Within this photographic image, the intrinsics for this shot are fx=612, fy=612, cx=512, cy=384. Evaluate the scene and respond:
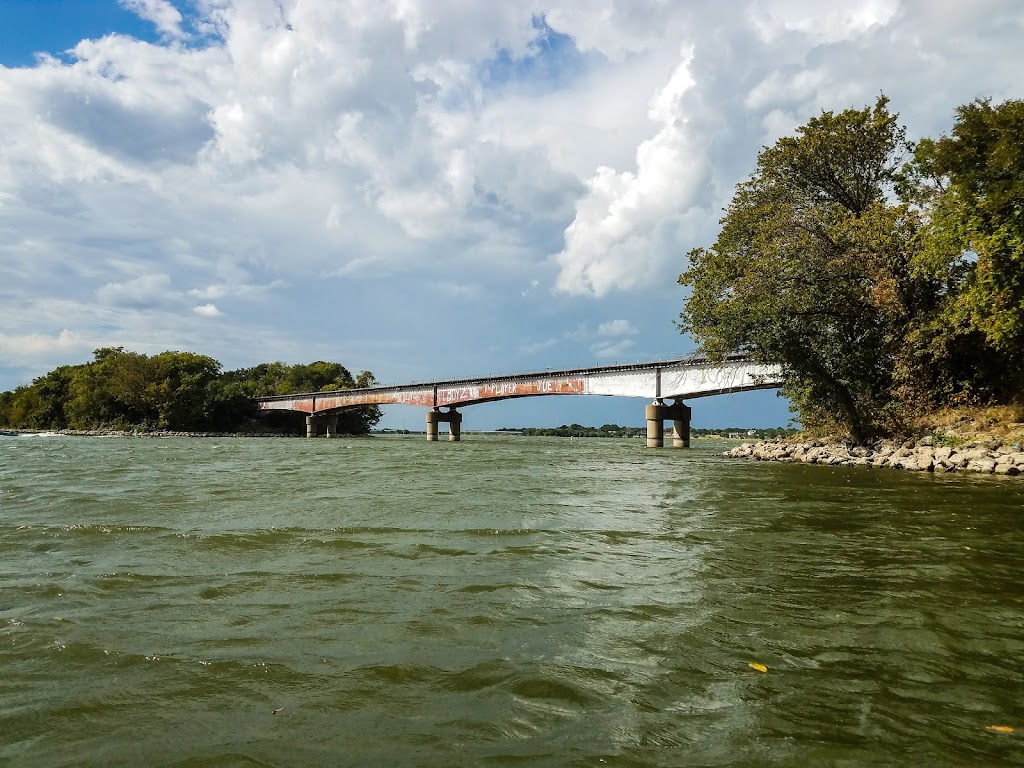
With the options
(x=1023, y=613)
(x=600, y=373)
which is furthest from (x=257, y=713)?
(x=600, y=373)

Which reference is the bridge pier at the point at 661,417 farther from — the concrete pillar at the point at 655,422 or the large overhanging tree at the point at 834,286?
the large overhanging tree at the point at 834,286

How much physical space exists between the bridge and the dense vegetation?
16.7 ft

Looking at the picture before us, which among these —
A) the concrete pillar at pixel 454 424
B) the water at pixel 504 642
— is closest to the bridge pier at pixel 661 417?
the concrete pillar at pixel 454 424

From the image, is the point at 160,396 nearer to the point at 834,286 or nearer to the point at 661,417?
the point at 661,417

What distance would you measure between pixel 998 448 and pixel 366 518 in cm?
1962

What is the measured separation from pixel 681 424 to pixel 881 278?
72.1 feet

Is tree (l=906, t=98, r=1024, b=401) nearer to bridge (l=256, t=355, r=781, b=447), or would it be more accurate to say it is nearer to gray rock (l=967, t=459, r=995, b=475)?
gray rock (l=967, t=459, r=995, b=475)

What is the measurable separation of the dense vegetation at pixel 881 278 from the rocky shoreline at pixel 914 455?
158cm

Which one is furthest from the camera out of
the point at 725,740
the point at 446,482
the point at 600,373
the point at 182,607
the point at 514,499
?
the point at 600,373

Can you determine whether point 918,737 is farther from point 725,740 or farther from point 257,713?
point 257,713

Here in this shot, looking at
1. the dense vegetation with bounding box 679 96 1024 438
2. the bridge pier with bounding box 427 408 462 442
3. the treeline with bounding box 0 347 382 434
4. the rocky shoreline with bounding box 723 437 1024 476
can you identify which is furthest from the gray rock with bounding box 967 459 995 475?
the treeline with bounding box 0 347 382 434

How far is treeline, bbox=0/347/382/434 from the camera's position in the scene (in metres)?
81.6

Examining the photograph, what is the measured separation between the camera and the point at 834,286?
24203 mm

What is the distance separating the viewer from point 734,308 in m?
24.9
